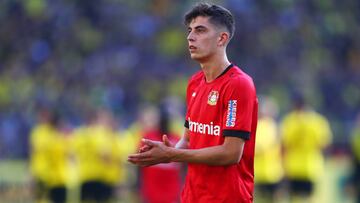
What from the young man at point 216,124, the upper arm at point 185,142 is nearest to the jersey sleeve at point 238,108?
the young man at point 216,124

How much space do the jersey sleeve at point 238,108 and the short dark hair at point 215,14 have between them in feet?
1.32

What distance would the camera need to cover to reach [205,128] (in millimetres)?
6141

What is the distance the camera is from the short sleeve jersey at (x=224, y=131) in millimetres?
5957

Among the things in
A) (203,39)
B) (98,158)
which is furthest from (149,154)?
(98,158)

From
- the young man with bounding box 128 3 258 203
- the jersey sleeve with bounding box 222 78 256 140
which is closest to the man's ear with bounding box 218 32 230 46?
the young man with bounding box 128 3 258 203

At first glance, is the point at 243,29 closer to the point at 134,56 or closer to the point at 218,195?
→ the point at 134,56

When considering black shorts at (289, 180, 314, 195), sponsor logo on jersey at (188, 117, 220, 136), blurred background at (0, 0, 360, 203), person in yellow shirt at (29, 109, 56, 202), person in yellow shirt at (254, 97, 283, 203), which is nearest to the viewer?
sponsor logo on jersey at (188, 117, 220, 136)

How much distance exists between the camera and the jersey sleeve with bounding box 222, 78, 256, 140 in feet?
19.5

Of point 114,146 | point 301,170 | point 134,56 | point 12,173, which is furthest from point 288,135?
point 134,56

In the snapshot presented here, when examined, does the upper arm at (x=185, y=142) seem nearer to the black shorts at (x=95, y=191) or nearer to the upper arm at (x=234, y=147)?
the upper arm at (x=234, y=147)

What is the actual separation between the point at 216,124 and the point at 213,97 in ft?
0.59

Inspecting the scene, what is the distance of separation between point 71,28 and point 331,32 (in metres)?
6.98

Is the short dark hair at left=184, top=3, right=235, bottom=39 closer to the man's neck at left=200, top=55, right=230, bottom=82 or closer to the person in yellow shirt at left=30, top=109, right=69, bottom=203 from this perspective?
the man's neck at left=200, top=55, right=230, bottom=82

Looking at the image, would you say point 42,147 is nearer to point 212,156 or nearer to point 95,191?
point 95,191
